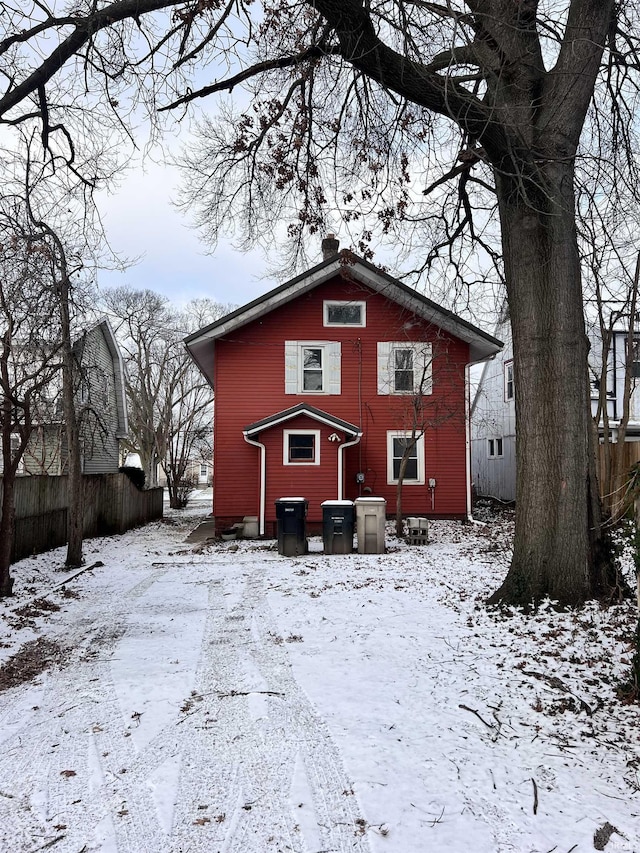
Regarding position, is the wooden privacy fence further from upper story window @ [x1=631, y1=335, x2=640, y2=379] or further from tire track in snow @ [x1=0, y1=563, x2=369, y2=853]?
upper story window @ [x1=631, y1=335, x2=640, y2=379]

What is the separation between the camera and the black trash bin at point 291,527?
12195 millimetres

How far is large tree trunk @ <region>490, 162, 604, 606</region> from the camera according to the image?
20.5 feet

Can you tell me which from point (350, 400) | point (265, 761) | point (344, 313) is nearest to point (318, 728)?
point (265, 761)

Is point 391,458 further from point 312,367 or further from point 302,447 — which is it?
point 312,367

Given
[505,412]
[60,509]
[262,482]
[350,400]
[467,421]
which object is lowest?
[60,509]

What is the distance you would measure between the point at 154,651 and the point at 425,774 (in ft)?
10.7

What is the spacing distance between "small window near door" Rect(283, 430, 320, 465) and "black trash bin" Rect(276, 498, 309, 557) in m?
3.46

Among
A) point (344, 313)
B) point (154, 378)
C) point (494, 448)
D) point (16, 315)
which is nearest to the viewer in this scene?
point (16, 315)

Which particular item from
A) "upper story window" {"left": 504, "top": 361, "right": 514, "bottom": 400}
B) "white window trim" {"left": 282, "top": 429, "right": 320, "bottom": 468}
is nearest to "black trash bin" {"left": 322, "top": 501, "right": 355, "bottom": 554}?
"white window trim" {"left": 282, "top": 429, "right": 320, "bottom": 468}

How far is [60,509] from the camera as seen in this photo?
522 inches

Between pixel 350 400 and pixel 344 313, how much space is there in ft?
8.24

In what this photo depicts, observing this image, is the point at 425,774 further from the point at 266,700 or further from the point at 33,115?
the point at 33,115

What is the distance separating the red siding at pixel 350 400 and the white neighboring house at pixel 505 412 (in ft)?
16.0

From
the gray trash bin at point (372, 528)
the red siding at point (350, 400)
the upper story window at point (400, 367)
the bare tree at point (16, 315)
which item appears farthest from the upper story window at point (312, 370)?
the bare tree at point (16, 315)
